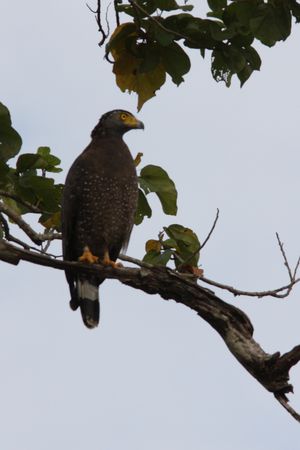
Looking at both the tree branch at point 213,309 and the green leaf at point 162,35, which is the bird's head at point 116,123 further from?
the tree branch at point 213,309

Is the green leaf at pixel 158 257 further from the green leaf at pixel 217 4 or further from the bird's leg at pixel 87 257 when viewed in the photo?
the bird's leg at pixel 87 257

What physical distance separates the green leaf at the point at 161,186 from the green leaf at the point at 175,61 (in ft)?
2.22

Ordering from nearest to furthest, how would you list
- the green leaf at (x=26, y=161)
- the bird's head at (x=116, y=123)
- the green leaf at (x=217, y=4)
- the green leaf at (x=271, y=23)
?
the green leaf at (x=271, y=23) < the green leaf at (x=217, y=4) < the green leaf at (x=26, y=161) < the bird's head at (x=116, y=123)

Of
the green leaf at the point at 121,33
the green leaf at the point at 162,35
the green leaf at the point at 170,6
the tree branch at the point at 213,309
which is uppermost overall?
the green leaf at the point at 121,33

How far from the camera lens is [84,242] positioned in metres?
7.54

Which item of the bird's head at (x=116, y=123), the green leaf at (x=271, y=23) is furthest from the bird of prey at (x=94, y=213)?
the green leaf at (x=271, y=23)

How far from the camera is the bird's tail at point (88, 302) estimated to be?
7328 millimetres

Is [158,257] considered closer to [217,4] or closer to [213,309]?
[213,309]

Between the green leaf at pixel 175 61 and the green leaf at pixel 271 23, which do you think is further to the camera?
the green leaf at pixel 175 61

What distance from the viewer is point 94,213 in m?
7.44

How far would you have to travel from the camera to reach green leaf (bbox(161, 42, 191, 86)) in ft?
18.6

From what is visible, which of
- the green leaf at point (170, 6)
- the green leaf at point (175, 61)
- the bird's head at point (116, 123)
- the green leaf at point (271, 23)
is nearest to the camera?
the green leaf at point (271, 23)

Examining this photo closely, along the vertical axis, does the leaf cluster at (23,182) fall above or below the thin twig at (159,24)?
below

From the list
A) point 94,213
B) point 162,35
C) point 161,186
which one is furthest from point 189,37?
point 94,213
